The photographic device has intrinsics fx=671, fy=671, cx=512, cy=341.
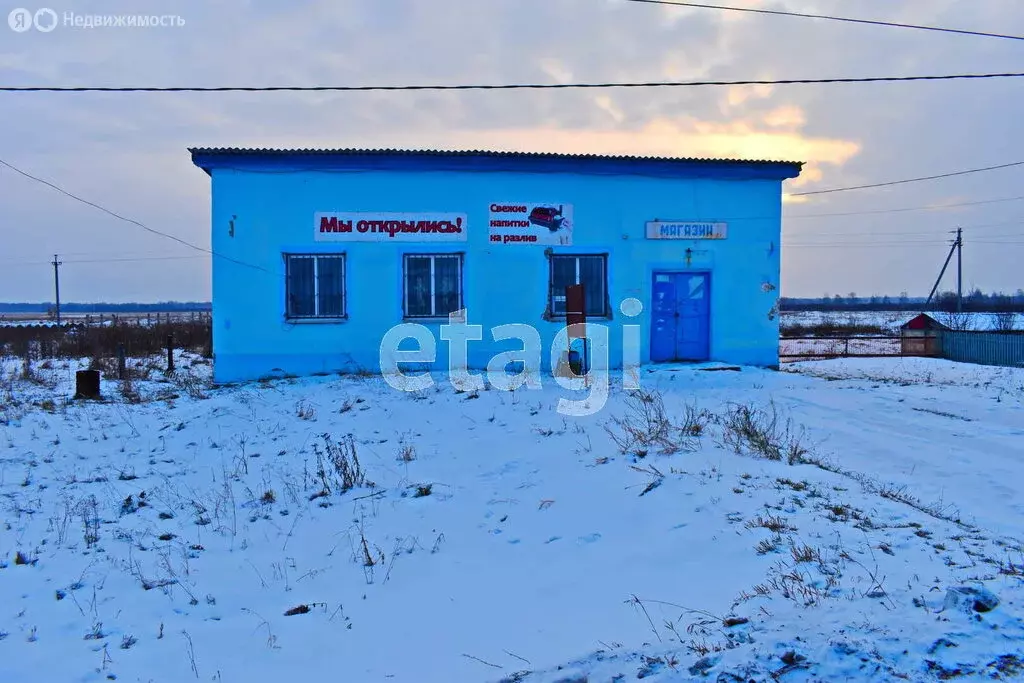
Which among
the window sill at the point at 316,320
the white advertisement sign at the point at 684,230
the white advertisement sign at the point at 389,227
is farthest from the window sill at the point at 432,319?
the white advertisement sign at the point at 684,230

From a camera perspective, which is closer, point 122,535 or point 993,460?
point 122,535

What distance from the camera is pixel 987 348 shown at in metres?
21.5

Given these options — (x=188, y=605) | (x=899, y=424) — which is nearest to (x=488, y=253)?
(x=899, y=424)

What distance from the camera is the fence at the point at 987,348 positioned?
20734mm

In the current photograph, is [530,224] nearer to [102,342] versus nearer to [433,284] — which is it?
[433,284]

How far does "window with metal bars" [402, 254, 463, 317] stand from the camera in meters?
13.9

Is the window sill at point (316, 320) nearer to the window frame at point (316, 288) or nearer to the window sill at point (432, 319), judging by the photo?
the window frame at point (316, 288)

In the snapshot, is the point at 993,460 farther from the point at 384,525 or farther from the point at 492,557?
the point at 384,525

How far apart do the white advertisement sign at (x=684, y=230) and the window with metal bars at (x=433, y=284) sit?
418 cm

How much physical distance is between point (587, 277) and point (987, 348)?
607 inches

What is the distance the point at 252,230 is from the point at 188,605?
1011 centimetres

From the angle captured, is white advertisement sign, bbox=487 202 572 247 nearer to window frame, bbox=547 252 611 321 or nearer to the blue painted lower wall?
the blue painted lower wall

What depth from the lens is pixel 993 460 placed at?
24.8ft

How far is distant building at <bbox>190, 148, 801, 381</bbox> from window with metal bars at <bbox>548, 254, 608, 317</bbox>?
3 cm
